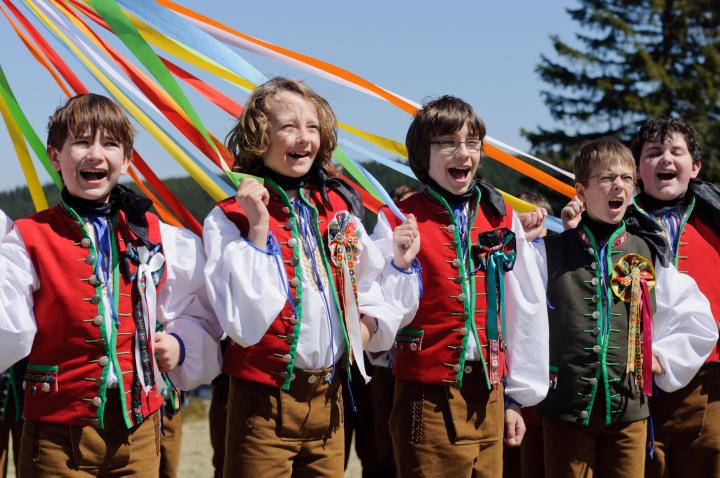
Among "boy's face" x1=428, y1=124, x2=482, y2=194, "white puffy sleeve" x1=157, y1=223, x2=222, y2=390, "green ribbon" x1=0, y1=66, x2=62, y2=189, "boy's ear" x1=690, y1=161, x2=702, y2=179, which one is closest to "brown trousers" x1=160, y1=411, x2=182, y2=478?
"green ribbon" x1=0, y1=66, x2=62, y2=189

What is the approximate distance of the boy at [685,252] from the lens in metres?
4.27

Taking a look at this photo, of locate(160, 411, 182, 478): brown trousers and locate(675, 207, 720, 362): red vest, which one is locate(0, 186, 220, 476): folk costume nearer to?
locate(160, 411, 182, 478): brown trousers

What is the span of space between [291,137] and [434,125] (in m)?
0.67

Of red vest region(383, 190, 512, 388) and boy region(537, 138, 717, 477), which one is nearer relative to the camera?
red vest region(383, 190, 512, 388)

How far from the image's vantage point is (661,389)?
4207mm

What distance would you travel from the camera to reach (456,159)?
352 cm

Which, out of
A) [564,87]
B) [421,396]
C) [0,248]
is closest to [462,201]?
[421,396]

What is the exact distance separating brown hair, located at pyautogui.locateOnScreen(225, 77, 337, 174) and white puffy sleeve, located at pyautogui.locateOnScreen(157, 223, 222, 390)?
37cm

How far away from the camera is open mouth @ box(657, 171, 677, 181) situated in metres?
4.36

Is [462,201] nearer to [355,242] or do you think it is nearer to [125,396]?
[355,242]

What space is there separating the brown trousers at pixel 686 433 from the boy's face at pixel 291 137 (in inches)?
85.3

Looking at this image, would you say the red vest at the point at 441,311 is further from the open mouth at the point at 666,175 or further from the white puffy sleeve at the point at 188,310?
the open mouth at the point at 666,175

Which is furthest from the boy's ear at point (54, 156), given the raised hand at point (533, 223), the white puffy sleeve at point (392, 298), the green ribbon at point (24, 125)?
the raised hand at point (533, 223)

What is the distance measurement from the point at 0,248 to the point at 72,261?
217mm
